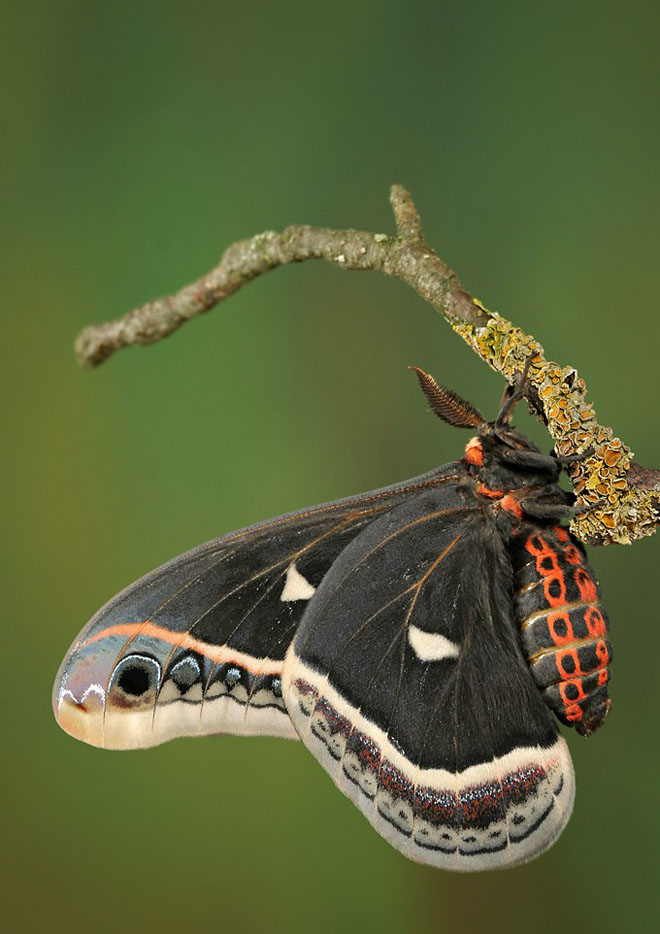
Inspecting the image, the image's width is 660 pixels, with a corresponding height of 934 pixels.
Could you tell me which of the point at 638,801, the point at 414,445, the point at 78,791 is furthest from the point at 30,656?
the point at 638,801

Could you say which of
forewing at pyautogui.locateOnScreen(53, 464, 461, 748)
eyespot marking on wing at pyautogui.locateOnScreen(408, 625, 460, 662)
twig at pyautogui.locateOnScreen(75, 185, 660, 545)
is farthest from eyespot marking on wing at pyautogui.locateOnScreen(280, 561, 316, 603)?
twig at pyautogui.locateOnScreen(75, 185, 660, 545)

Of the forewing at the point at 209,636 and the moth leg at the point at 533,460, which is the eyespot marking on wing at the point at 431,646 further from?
the moth leg at the point at 533,460

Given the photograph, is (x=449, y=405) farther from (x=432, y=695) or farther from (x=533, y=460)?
(x=432, y=695)

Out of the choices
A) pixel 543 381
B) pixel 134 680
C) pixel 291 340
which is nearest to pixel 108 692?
pixel 134 680

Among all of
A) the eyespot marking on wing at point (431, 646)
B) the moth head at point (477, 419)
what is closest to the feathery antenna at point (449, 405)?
the moth head at point (477, 419)

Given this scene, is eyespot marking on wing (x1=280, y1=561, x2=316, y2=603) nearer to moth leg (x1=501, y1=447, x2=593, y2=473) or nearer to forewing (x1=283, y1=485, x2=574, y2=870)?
forewing (x1=283, y1=485, x2=574, y2=870)

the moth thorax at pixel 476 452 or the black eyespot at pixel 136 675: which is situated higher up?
the moth thorax at pixel 476 452

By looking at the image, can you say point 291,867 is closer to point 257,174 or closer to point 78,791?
point 78,791
